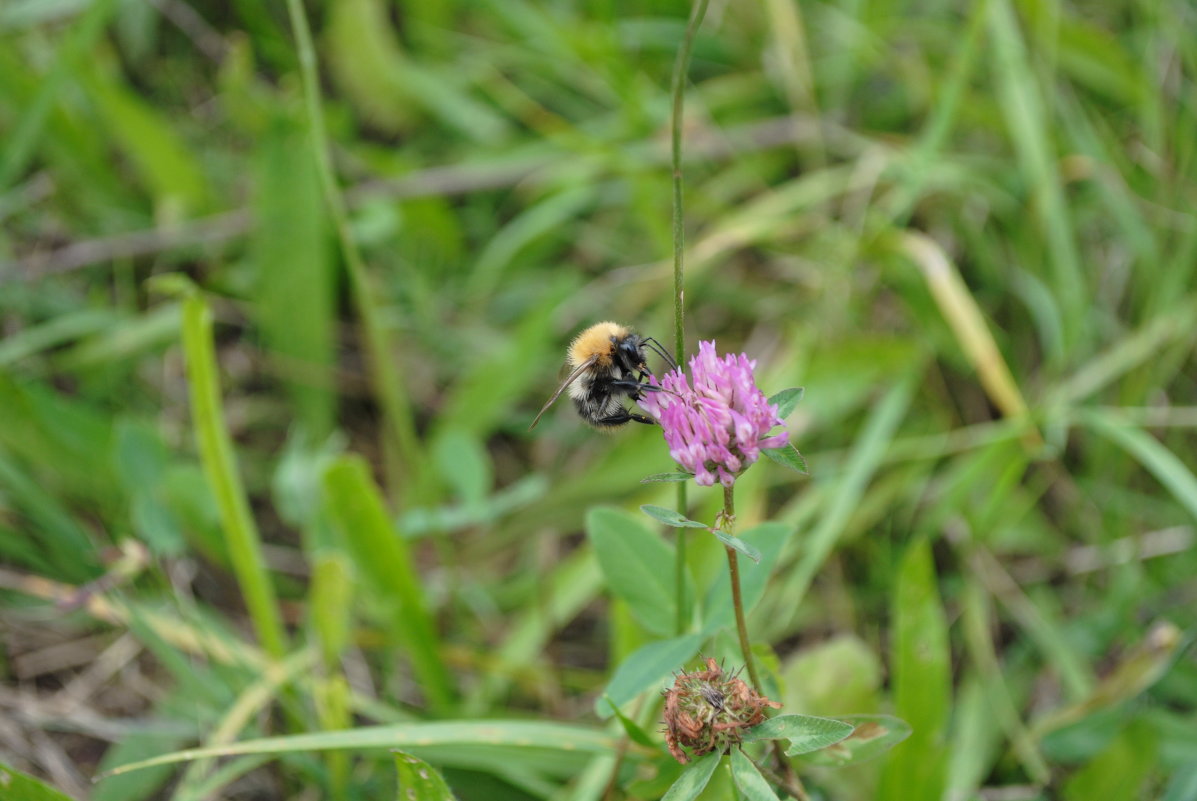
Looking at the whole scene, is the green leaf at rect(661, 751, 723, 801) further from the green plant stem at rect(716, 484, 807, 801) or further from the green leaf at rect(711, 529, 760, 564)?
the green leaf at rect(711, 529, 760, 564)

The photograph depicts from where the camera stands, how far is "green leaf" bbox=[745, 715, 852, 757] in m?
1.08

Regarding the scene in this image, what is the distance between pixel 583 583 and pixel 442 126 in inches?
68.1

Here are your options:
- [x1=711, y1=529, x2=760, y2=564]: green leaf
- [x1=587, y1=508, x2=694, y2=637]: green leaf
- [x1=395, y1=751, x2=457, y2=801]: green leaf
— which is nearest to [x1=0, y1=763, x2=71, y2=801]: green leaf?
[x1=395, y1=751, x2=457, y2=801]: green leaf

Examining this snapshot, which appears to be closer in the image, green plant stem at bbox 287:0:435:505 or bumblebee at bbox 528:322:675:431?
bumblebee at bbox 528:322:675:431

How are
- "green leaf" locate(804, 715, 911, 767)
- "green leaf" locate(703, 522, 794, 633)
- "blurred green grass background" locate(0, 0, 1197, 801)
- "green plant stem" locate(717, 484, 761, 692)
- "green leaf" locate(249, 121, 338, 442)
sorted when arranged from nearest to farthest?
→ "green plant stem" locate(717, 484, 761, 692)
"green leaf" locate(804, 715, 911, 767)
"green leaf" locate(703, 522, 794, 633)
"blurred green grass background" locate(0, 0, 1197, 801)
"green leaf" locate(249, 121, 338, 442)

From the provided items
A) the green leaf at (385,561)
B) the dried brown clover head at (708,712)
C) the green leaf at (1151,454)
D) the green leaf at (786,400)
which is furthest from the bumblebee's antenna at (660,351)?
the green leaf at (1151,454)

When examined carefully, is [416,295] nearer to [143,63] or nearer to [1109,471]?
[143,63]

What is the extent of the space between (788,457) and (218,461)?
46.9 inches

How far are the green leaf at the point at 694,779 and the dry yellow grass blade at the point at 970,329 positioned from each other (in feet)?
4.92

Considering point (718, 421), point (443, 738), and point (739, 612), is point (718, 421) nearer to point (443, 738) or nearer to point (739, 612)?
point (739, 612)

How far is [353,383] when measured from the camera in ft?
9.71

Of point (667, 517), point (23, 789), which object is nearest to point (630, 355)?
point (667, 517)

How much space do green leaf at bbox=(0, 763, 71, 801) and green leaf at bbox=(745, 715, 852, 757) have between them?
1.04m

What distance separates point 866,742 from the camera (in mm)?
1278
